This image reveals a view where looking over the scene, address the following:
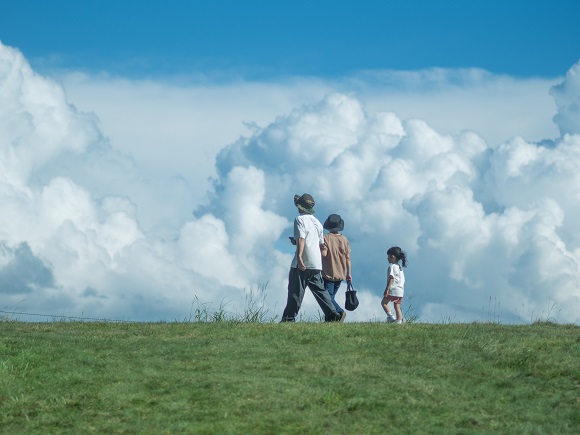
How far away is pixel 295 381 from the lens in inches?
408

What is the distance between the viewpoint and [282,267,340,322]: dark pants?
16.0 metres

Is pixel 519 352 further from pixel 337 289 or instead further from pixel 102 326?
pixel 102 326

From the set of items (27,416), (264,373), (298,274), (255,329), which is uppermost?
(298,274)

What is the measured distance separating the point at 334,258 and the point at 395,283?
121 centimetres

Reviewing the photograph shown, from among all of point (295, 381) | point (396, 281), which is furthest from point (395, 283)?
point (295, 381)

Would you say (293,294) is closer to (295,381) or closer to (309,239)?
(309,239)

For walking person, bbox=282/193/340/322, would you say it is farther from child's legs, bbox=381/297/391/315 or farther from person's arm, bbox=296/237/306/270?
child's legs, bbox=381/297/391/315

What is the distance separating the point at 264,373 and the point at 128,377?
158 centimetres

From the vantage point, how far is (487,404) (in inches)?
384

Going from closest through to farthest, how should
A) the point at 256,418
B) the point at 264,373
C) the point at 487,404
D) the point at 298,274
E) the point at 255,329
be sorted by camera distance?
the point at 256,418
the point at 487,404
the point at 264,373
the point at 255,329
the point at 298,274

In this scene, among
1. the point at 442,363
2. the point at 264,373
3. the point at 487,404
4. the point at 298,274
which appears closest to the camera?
the point at 487,404

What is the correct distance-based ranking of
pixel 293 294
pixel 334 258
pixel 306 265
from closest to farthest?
pixel 306 265, pixel 293 294, pixel 334 258

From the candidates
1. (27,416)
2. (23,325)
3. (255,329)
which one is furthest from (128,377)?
(23,325)

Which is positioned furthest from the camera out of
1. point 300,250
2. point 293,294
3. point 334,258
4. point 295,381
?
point 334,258
